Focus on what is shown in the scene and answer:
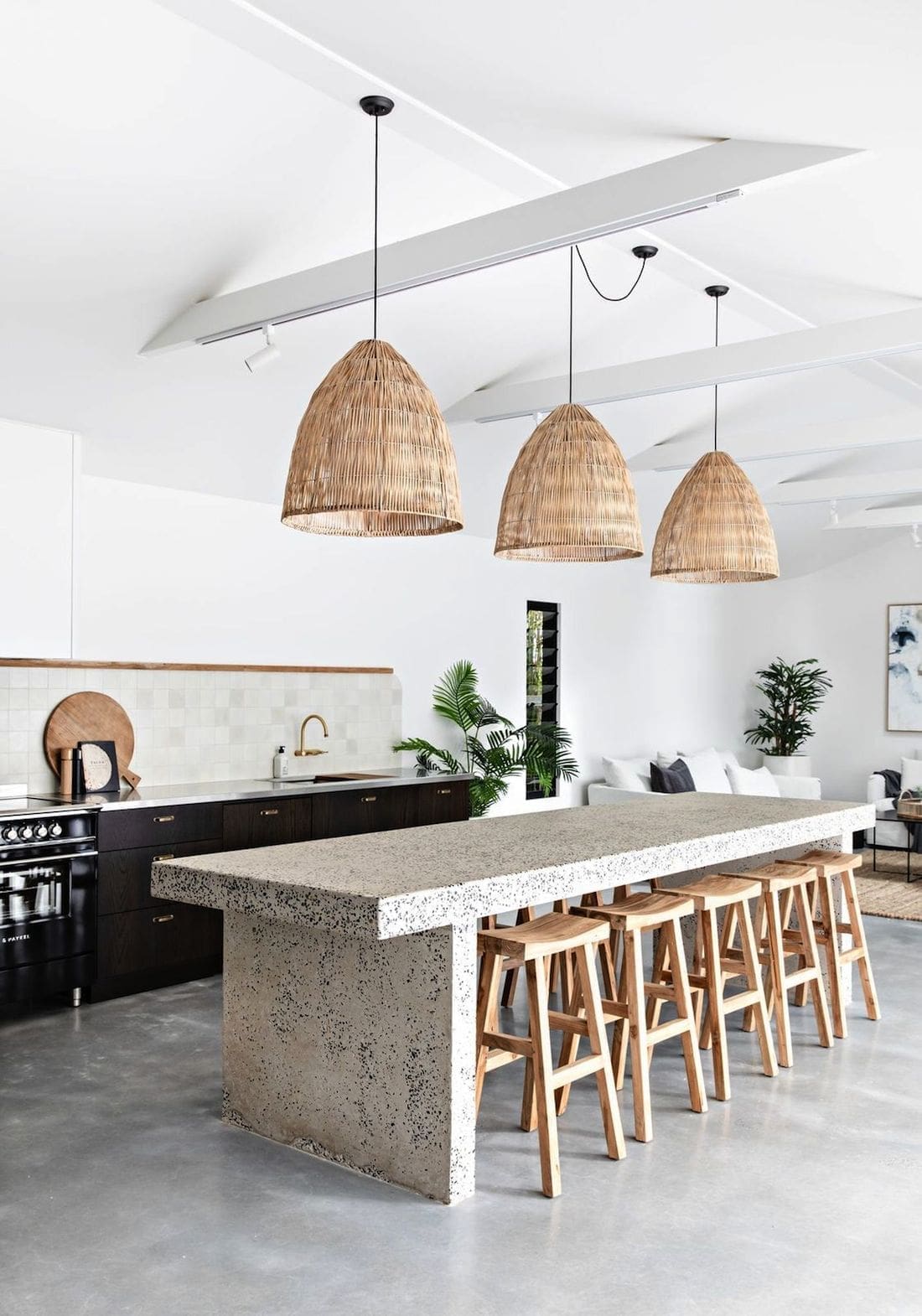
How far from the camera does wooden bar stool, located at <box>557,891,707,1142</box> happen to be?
3.70 meters

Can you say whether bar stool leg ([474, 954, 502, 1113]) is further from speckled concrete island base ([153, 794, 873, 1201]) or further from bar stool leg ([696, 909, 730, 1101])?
bar stool leg ([696, 909, 730, 1101])

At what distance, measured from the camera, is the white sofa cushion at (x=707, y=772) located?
392 inches

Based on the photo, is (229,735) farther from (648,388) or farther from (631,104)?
(631,104)

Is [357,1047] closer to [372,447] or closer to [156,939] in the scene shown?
[372,447]

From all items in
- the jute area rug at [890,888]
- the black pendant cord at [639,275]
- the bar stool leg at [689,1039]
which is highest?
the black pendant cord at [639,275]

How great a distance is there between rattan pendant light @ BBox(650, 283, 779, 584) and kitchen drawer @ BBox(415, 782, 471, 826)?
269cm

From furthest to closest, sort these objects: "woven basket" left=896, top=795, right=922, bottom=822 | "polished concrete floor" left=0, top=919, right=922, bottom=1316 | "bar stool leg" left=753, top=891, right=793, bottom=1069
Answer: "woven basket" left=896, top=795, right=922, bottom=822 < "bar stool leg" left=753, top=891, right=793, bottom=1069 < "polished concrete floor" left=0, top=919, right=922, bottom=1316

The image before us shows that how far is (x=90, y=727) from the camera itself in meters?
5.88

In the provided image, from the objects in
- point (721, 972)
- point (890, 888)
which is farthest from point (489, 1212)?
point (890, 888)

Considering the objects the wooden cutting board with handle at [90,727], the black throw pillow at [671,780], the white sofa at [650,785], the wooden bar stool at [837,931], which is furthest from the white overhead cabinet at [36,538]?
the black throw pillow at [671,780]

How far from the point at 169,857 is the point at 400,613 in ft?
9.64

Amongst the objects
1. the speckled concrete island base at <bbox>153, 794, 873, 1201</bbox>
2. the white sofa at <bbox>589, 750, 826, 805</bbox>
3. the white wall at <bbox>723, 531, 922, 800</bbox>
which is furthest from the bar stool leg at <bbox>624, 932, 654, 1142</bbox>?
the white wall at <bbox>723, 531, 922, 800</bbox>

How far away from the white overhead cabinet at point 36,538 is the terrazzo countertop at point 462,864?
2.19m

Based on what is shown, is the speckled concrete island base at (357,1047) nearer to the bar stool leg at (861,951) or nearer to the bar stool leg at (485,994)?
the bar stool leg at (485,994)
